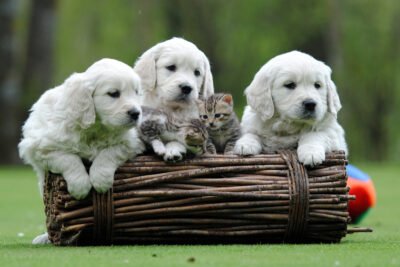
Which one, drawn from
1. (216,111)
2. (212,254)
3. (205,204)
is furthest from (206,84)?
(212,254)

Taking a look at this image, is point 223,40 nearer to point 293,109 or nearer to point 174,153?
point 293,109

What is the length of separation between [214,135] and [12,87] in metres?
20.6

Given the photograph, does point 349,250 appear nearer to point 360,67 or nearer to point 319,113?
point 319,113

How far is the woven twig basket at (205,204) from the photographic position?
7.22 metres

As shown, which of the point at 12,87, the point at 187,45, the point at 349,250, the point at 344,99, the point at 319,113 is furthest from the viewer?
the point at 344,99

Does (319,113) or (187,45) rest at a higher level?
(187,45)

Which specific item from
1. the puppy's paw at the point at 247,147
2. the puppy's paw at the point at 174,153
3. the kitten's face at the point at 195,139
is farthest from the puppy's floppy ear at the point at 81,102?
the puppy's paw at the point at 247,147

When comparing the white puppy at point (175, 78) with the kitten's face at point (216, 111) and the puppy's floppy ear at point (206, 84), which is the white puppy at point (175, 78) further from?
the kitten's face at point (216, 111)

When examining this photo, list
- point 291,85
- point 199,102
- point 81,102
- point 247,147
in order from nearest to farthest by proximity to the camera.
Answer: point 81,102
point 247,147
point 291,85
point 199,102

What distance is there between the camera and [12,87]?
27766 millimetres

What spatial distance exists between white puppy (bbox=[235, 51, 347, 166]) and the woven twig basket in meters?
0.21

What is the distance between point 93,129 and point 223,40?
3020 cm

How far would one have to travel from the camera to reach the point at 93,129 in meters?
7.34

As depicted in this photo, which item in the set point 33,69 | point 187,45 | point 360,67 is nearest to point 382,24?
point 360,67
